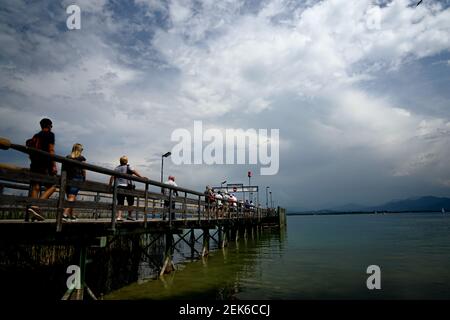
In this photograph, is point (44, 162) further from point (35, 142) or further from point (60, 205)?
point (60, 205)

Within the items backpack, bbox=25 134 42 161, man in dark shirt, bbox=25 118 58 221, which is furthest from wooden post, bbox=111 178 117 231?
backpack, bbox=25 134 42 161

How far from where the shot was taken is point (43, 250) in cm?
1299

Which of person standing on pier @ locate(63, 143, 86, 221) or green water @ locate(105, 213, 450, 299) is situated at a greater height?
person standing on pier @ locate(63, 143, 86, 221)

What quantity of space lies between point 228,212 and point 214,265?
25.6 ft

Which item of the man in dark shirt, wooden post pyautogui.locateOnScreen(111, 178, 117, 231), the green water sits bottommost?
the green water

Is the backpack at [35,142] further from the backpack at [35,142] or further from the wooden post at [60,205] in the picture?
the wooden post at [60,205]

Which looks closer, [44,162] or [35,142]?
[44,162]

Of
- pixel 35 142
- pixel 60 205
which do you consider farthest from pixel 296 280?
pixel 35 142

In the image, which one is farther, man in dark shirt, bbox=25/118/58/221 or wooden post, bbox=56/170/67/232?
man in dark shirt, bbox=25/118/58/221

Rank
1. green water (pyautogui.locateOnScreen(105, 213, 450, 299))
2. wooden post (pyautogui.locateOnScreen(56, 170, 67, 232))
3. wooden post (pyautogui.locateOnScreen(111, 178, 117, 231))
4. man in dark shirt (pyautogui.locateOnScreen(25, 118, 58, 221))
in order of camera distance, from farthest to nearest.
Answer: green water (pyautogui.locateOnScreen(105, 213, 450, 299))
wooden post (pyautogui.locateOnScreen(111, 178, 117, 231))
man in dark shirt (pyautogui.locateOnScreen(25, 118, 58, 221))
wooden post (pyautogui.locateOnScreen(56, 170, 67, 232))

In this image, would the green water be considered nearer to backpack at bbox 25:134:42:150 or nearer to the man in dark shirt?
the man in dark shirt

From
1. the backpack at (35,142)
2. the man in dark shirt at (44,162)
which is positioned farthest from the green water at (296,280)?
the backpack at (35,142)
